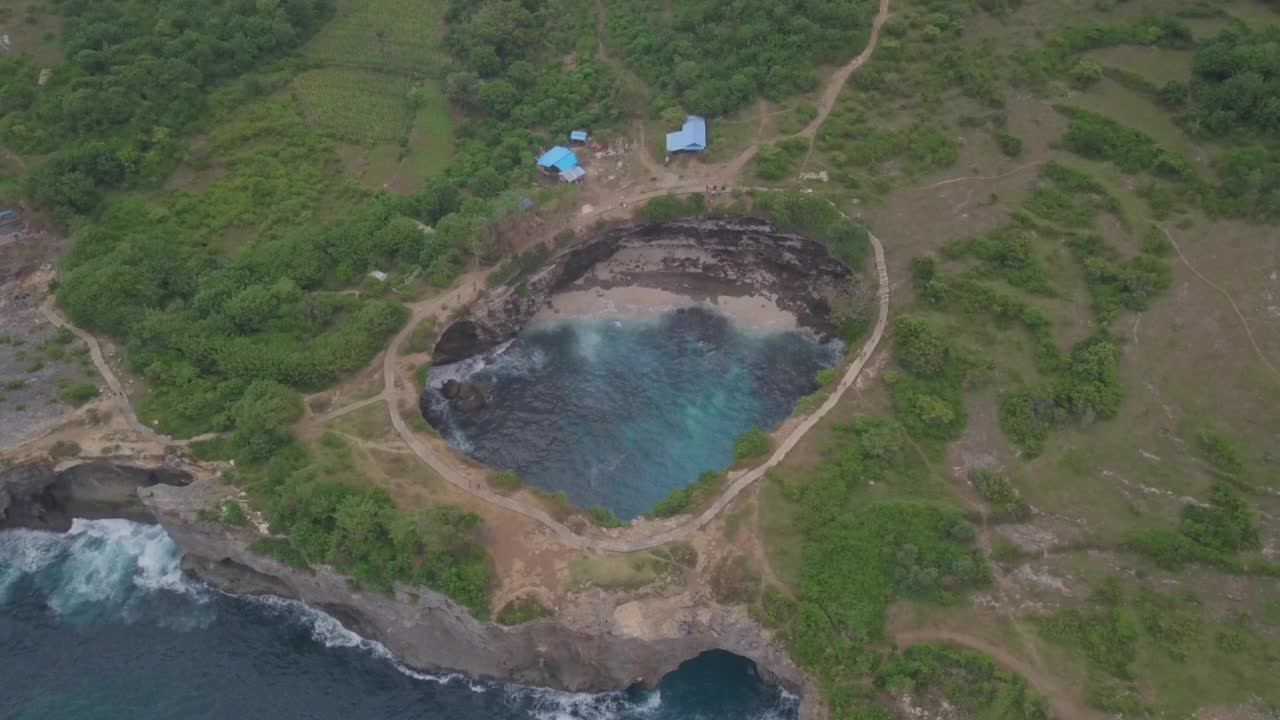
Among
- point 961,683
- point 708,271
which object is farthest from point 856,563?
point 708,271

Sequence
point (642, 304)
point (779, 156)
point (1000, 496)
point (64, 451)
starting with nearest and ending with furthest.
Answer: point (1000, 496), point (64, 451), point (779, 156), point (642, 304)

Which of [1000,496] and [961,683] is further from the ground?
[1000,496]

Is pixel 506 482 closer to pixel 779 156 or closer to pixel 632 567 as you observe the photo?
pixel 632 567

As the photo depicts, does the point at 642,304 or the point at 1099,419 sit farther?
the point at 642,304

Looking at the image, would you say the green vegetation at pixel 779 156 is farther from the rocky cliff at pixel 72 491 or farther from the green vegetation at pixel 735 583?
the rocky cliff at pixel 72 491

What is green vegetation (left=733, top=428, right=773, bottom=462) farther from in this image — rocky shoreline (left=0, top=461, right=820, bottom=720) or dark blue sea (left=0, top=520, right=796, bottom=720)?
dark blue sea (left=0, top=520, right=796, bottom=720)

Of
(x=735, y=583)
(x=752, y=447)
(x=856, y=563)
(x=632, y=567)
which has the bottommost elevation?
(x=735, y=583)
